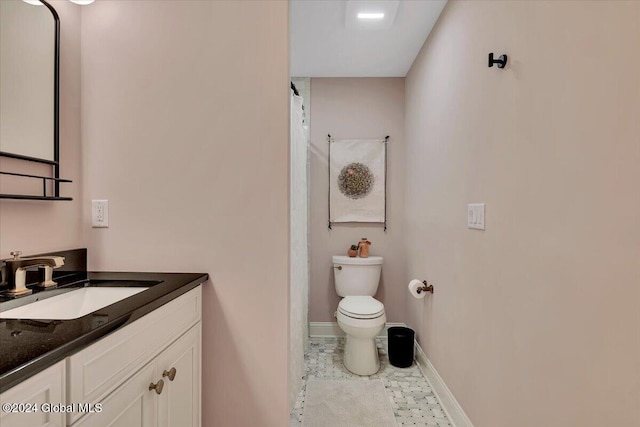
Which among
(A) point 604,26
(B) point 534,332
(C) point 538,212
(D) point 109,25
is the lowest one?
(B) point 534,332

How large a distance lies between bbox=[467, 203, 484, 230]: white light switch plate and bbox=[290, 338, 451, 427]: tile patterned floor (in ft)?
3.71

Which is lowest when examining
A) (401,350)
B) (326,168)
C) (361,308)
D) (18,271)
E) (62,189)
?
(401,350)

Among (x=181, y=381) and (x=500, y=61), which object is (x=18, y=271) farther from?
(x=500, y=61)

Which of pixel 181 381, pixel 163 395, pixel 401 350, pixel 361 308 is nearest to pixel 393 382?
pixel 401 350

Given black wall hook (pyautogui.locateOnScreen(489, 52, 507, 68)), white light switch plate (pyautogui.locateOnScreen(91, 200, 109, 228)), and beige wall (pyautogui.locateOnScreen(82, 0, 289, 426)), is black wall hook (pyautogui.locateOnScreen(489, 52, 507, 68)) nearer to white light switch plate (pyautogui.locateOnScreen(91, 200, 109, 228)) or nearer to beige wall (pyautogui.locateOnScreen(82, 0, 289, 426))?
beige wall (pyautogui.locateOnScreen(82, 0, 289, 426))

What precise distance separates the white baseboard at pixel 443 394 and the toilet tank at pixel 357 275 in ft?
2.03

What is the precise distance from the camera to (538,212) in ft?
3.64

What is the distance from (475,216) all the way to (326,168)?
1716 millimetres

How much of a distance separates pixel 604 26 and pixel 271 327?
147 centimetres

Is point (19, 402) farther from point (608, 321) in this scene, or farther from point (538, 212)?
point (538, 212)

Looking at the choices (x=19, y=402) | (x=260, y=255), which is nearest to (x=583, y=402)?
(x=260, y=255)

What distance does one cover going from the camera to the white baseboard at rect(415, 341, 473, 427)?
5.64 feet

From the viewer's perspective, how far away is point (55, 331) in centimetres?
73

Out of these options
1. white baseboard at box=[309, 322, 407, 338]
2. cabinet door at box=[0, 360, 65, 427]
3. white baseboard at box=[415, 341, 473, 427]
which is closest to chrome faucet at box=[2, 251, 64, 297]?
cabinet door at box=[0, 360, 65, 427]
